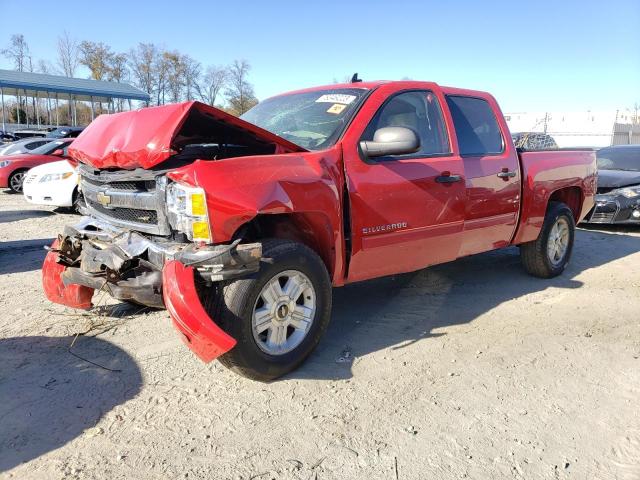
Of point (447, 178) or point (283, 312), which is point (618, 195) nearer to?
point (447, 178)

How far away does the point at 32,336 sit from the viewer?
394cm

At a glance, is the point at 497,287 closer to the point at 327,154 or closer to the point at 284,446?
the point at 327,154

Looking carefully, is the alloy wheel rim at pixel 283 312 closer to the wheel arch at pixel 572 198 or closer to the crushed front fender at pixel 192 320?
the crushed front fender at pixel 192 320

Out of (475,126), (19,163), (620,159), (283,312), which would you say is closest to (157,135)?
(283,312)

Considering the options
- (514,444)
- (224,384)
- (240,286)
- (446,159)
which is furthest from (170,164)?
(514,444)

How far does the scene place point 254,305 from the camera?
3.07 m

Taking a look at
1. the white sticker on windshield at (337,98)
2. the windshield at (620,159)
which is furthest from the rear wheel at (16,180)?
the windshield at (620,159)

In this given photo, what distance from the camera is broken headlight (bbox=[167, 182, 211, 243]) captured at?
2885 millimetres

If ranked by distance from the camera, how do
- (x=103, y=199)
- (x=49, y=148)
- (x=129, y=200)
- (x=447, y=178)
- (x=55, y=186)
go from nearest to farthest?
1. (x=129, y=200)
2. (x=103, y=199)
3. (x=447, y=178)
4. (x=55, y=186)
5. (x=49, y=148)

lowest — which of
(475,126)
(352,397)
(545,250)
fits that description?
(352,397)

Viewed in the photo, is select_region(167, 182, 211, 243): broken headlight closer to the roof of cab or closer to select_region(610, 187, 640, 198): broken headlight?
the roof of cab

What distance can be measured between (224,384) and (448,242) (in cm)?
224

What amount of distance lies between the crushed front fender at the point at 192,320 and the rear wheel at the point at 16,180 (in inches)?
504

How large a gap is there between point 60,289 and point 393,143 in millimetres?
2784
